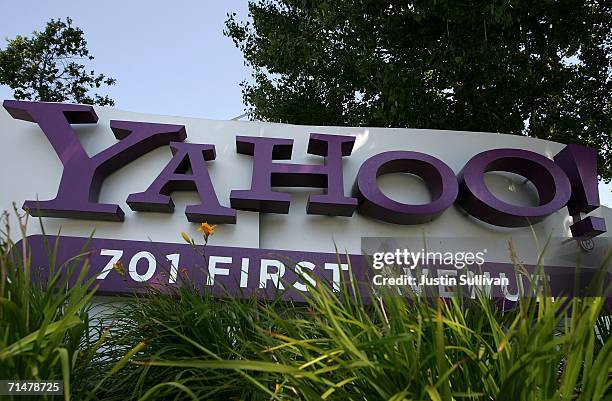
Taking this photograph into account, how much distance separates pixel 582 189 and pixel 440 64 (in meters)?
3.30

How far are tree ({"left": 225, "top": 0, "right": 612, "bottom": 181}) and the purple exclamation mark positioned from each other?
2118mm

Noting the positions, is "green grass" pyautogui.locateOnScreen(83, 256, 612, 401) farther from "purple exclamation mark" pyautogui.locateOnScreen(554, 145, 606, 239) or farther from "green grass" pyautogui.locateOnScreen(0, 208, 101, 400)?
"purple exclamation mark" pyautogui.locateOnScreen(554, 145, 606, 239)

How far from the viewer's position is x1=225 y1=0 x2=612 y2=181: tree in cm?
773

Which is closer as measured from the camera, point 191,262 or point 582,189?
point 191,262

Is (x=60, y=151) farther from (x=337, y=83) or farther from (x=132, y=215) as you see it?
(x=337, y=83)

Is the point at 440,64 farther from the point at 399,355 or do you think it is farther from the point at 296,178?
the point at 399,355

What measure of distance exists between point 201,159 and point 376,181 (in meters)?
1.68

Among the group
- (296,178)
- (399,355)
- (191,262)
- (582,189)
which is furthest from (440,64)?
(399,355)

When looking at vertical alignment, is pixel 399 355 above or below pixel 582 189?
below

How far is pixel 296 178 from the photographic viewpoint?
17.2 ft

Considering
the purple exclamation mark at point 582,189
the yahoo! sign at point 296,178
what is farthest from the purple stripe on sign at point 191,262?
the purple exclamation mark at point 582,189

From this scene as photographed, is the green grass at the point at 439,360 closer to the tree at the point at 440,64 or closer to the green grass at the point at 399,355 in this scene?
the green grass at the point at 399,355

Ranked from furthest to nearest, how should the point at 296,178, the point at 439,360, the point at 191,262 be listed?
the point at 296,178
the point at 191,262
the point at 439,360

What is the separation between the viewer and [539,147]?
5941 millimetres
